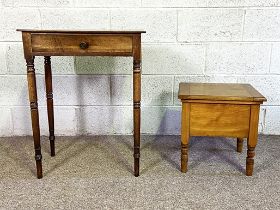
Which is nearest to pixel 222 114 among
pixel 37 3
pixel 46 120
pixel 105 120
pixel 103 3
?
pixel 105 120

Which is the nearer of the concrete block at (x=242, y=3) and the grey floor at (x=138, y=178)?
the grey floor at (x=138, y=178)

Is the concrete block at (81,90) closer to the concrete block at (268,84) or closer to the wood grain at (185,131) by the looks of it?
the wood grain at (185,131)

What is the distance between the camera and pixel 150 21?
2.27 meters

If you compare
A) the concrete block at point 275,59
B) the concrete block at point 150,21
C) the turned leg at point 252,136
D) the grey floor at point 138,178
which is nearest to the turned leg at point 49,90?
the grey floor at point 138,178

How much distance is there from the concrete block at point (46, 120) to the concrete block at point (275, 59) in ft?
4.88

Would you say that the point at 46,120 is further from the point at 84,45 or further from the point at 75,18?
the point at 84,45

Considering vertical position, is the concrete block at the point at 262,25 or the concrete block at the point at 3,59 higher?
the concrete block at the point at 262,25

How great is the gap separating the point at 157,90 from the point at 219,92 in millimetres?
666

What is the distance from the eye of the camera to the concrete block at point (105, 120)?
7.98 ft

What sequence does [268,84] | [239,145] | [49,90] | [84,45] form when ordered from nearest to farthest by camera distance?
1. [84,45]
2. [49,90]
3. [239,145]
4. [268,84]

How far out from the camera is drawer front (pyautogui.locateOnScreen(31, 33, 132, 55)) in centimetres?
159

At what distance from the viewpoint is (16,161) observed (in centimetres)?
202

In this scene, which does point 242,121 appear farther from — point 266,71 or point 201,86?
point 266,71

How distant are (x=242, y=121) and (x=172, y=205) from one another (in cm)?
59
